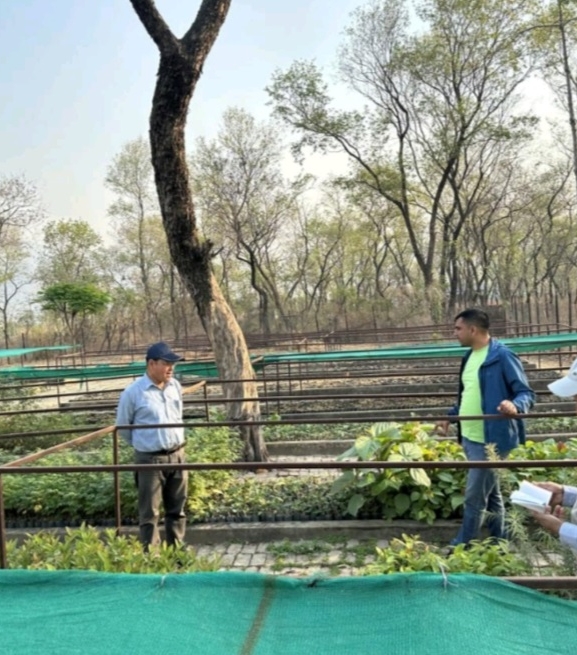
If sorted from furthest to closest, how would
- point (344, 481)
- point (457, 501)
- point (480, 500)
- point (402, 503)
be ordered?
point (344, 481) < point (402, 503) < point (457, 501) < point (480, 500)

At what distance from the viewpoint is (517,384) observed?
3783mm

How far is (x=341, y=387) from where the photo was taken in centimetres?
1202

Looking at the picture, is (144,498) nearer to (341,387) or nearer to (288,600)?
(288,600)

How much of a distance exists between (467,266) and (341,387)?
91.7 feet

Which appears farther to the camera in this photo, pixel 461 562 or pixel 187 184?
pixel 187 184

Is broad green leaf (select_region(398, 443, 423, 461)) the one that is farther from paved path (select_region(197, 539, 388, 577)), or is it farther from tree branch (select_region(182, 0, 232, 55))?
tree branch (select_region(182, 0, 232, 55))

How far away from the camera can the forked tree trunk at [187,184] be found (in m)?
6.51

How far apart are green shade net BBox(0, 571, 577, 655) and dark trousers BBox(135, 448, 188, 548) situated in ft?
6.93

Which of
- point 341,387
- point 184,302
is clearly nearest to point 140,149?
point 184,302

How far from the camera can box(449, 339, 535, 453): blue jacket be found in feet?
12.4

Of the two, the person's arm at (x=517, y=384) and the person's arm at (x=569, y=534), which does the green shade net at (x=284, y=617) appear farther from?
the person's arm at (x=517, y=384)

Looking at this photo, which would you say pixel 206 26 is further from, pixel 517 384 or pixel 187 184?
pixel 517 384

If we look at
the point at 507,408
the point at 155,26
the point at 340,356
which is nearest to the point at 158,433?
the point at 507,408

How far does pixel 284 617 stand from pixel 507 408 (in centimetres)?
241
